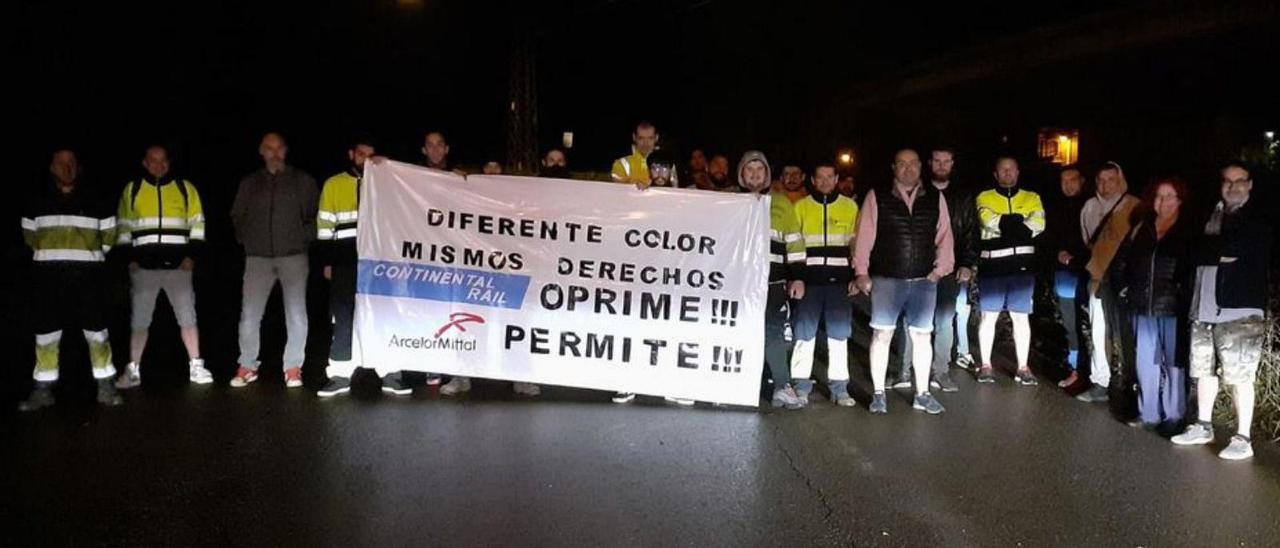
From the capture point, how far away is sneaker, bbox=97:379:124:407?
6.18 metres

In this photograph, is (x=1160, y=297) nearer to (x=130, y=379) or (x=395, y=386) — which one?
(x=395, y=386)

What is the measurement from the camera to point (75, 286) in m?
6.11

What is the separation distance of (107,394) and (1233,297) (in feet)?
22.9

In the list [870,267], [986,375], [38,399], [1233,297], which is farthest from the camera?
[986,375]

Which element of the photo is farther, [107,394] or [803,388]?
[803,388]

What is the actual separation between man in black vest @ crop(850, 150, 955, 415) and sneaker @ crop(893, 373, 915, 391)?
0.68 meters

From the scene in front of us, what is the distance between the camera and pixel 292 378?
6793 mm

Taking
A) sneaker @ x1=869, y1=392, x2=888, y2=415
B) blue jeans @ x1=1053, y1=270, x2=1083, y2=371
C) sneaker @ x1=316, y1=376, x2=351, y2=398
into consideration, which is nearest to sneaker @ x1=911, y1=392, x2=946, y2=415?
sneaker @ x1=869, y1=392, x2=888, y2=415

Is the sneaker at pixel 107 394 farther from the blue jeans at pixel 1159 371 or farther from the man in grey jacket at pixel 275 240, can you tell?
the blue jeans at pixel 1159 371

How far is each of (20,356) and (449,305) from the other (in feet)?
13.8

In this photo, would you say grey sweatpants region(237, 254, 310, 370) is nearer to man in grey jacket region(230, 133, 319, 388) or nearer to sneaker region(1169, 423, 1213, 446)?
man in grey jacket region(230, 133, 319, 388)

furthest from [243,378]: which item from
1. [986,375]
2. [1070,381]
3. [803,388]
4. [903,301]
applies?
[1070,381]

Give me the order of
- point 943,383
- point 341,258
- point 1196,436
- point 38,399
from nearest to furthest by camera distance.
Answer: point 1196,436
point 38,399
point 341,258
point 943,383

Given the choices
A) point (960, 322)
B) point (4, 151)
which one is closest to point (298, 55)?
point (4, 151)
